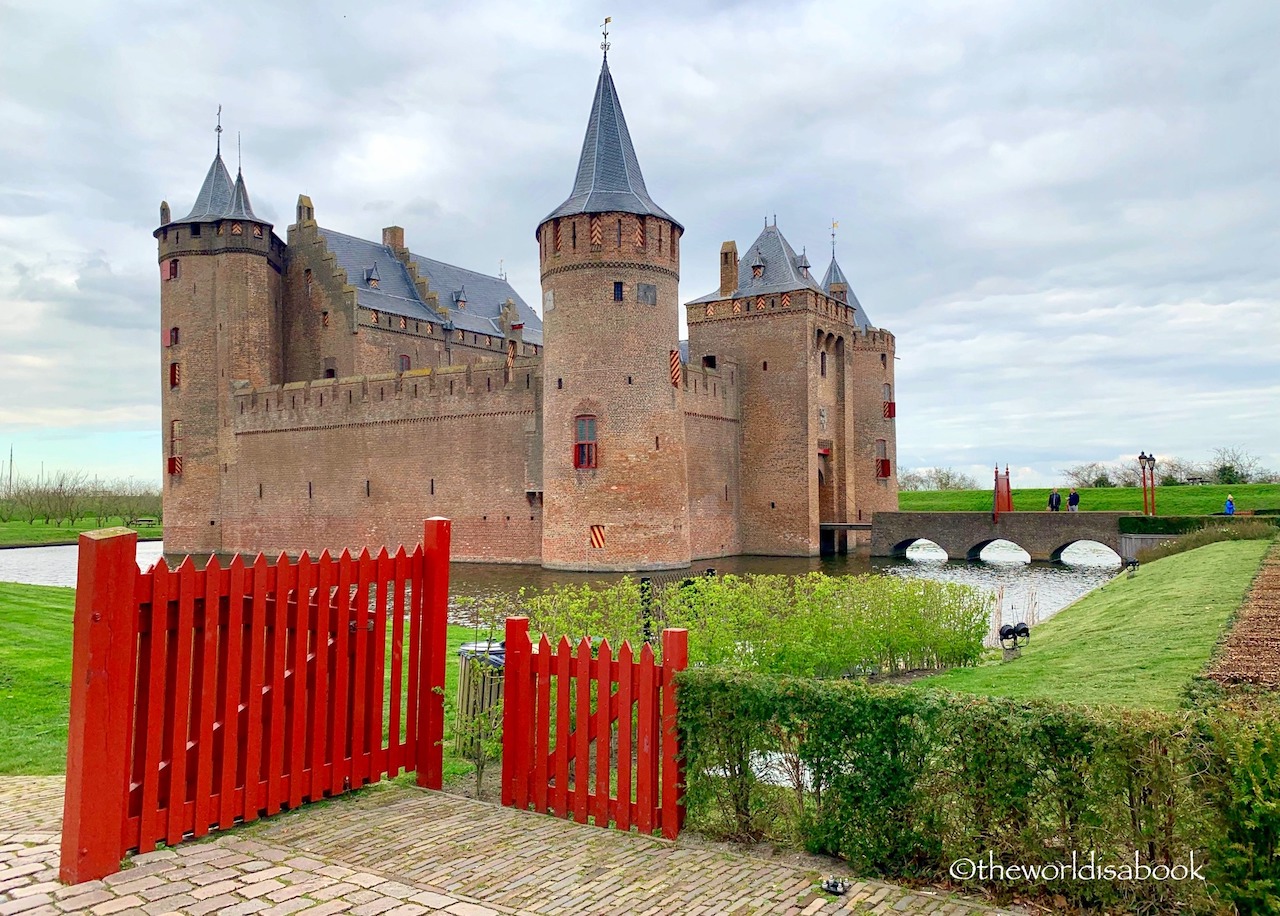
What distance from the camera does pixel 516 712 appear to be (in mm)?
5133

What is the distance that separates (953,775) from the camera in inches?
152

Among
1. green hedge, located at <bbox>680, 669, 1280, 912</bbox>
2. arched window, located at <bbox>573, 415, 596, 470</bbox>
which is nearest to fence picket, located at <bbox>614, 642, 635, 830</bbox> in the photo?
green hedge, located at <bbox>680, 669, 1280, 912</bbox>

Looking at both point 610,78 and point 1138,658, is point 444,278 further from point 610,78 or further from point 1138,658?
point 1138,658

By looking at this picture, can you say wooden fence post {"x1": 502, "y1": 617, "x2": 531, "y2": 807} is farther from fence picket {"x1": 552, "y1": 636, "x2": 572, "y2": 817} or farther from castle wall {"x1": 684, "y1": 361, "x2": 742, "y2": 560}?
castle wall {"x1": 684, "y1": 361, "x2": 742, "y2": 560}

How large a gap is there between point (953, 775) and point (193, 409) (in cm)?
3716

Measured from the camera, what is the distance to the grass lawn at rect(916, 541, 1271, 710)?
262 inches

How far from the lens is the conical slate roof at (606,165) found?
88.4 ft

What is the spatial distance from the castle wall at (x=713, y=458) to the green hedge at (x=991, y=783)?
83.4ft

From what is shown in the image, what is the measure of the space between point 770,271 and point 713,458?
7159mm

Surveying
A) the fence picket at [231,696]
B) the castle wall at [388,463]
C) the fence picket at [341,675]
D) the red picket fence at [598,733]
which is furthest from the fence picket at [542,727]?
the castle wall at [388,463]

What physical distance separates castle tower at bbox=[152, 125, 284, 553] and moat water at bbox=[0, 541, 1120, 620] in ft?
9.39

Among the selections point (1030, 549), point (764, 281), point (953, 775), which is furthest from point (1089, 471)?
point (953, 775)

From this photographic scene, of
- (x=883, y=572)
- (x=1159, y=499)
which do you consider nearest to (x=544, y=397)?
(x=883, y=572)

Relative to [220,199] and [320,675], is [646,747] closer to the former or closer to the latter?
[320,675]
